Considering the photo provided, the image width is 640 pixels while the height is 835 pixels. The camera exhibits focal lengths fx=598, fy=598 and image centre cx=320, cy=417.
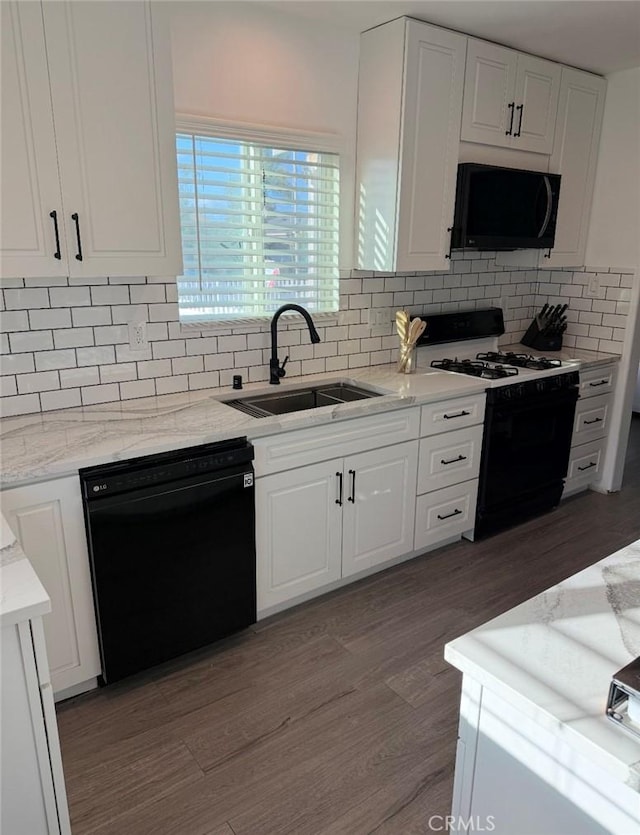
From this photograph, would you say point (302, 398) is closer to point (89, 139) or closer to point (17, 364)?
point (17, 364)

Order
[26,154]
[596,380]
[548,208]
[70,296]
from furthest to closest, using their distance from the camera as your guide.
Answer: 1. [596,380]
2. [548,208]
3. [70,296]
4. [26,154]

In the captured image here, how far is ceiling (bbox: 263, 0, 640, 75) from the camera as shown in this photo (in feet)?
8.29

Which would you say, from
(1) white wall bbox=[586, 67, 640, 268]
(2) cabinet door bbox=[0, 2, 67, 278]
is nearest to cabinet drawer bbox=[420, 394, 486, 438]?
(1) white wall bbox=[586, 67, 640, 268]

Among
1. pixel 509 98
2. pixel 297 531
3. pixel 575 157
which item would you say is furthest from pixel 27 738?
pixel 575 157

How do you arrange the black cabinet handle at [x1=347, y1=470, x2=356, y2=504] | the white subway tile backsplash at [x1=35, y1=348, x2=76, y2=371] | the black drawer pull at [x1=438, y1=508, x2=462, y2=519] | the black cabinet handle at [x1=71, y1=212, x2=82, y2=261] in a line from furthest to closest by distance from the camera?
the black drawer pull at [x1=438, y1=508, x2=462, y2=519] < the black cabinet handle at [x1=347, y1=470, x2=356, y2=504] < the white subway tile backsplash at [x1=35, y1=348, x2=76, y2=371] < the black cabinet handle at [x1=71, y1=212, x2=82, y2=261]

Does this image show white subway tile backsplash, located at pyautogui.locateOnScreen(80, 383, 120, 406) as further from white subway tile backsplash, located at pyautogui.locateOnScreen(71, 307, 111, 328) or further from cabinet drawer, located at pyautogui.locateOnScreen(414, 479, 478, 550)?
cabinet drawer, located at pyautogui.locateOnScreen(414, 479, 478, 550)

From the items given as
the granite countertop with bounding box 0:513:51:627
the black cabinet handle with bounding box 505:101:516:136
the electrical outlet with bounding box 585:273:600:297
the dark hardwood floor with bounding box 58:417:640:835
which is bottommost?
the dark hardwood floor with bounding box 58:417:640:835

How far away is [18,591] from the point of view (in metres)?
1.28

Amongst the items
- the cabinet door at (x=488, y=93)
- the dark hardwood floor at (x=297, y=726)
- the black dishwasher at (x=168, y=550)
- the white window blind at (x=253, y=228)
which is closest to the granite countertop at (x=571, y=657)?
the dark hardwood floor at (x=297, y=726)

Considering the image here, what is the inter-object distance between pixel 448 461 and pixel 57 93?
2313 mm

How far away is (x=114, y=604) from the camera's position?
82.4 inches

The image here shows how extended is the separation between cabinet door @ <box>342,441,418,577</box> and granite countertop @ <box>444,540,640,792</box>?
1.49 meters

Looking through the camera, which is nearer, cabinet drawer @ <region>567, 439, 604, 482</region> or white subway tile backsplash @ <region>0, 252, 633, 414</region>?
white subway tile backsplash @ <region>0, 252, 633, 414</region>

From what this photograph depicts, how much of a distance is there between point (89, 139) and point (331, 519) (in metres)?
1.75
